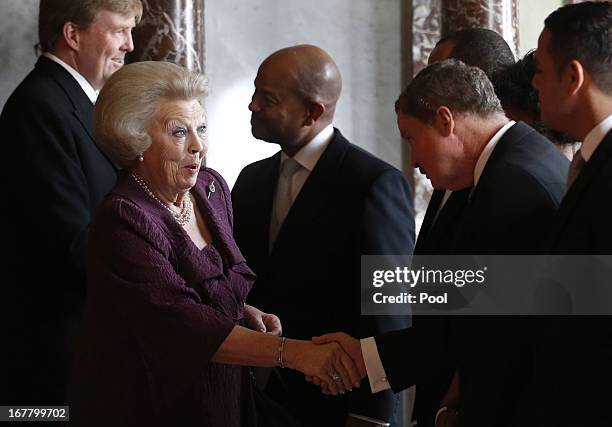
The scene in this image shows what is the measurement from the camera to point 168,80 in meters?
3.08

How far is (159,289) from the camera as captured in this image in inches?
114

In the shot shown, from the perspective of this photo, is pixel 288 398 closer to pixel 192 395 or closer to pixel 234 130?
pixel 192 395

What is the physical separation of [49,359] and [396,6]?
9.14 ft

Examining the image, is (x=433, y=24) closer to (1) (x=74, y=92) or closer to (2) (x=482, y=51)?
(2) (x=482, y=51)

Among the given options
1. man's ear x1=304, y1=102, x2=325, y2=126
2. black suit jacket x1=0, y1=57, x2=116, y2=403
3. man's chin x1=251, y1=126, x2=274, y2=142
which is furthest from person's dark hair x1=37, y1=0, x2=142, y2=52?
man's ear x1=304, y1=102, x2=325, y2=126

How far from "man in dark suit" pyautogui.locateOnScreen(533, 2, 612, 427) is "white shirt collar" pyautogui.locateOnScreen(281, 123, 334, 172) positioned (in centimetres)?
156

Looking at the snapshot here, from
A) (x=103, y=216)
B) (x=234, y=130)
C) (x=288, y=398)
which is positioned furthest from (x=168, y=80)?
(x=234, y=130)

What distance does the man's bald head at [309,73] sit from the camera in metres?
4.16

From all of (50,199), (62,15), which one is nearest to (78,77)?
(62,15)

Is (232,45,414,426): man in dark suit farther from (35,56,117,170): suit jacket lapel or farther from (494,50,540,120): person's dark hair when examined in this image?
(35,56,117,170): suit jacket lapel

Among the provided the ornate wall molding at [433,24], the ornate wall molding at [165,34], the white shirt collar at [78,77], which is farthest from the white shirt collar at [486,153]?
the ornate wall molding at [433,24]

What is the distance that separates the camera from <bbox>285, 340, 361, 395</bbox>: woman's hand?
3.25m

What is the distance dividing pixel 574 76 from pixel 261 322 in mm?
1366

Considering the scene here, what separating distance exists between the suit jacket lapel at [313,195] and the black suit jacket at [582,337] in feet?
5.08
